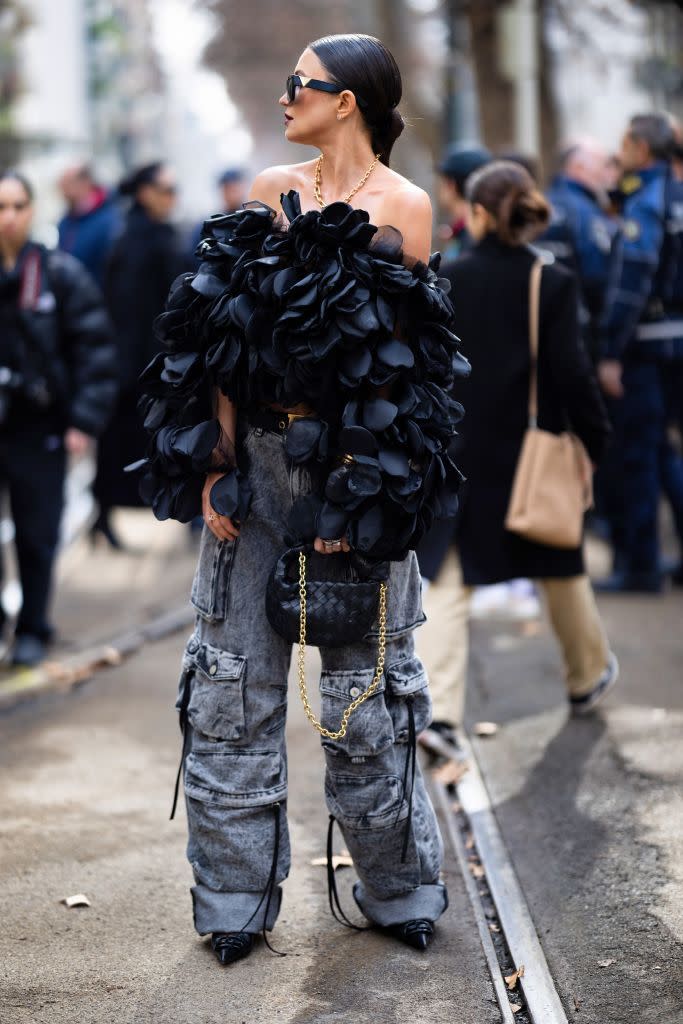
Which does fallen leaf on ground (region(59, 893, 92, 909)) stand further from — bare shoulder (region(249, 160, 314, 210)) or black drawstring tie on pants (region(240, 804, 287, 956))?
bare shoulder (region(249, 160, 314, 210))

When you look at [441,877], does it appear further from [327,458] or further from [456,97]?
[456,97]

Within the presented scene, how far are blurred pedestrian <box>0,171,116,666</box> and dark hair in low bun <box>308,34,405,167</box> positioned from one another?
3.57m

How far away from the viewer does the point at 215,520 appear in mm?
3828

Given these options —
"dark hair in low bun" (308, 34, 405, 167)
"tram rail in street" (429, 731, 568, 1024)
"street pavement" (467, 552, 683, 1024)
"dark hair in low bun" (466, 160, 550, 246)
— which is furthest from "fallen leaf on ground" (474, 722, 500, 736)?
"dark hair in low bun" (308, 34, 405, 167)

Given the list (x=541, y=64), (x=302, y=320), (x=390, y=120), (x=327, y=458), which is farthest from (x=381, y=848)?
(x=541, y=64)

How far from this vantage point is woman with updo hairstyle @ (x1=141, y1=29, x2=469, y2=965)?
142 inches

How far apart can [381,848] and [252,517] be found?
2.86 ft

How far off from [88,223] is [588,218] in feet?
11.9

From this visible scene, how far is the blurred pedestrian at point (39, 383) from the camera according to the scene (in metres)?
7.12

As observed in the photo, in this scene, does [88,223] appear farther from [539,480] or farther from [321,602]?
[321,602]

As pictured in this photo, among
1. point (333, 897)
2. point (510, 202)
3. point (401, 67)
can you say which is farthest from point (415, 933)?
point (401, 67)

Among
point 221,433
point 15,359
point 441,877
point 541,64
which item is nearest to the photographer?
point 221,433

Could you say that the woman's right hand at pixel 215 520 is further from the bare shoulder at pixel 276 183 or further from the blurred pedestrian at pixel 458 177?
the blurred pedestrian at pixel 458 177

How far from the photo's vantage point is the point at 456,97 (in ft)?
63.9
